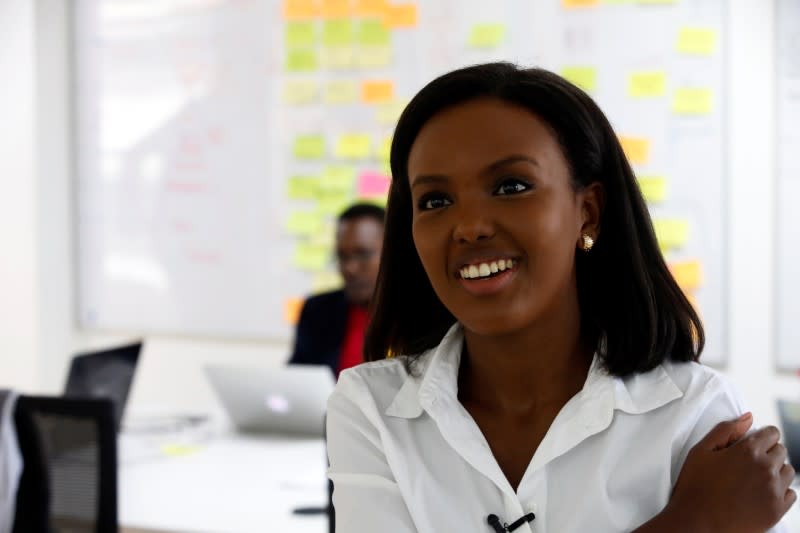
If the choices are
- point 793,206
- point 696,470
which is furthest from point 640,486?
point 793,206

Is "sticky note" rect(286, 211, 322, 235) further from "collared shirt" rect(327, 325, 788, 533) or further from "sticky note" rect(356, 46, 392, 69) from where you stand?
"collared shirt" rect(327, 325, 788, 533)

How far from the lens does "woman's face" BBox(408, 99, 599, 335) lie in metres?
1.22

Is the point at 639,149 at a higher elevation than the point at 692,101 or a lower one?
lower

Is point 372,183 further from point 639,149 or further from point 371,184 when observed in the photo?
point 639,149

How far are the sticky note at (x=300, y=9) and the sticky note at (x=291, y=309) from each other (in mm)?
1246

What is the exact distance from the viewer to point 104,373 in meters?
Answer: 2.92

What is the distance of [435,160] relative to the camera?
1.26m

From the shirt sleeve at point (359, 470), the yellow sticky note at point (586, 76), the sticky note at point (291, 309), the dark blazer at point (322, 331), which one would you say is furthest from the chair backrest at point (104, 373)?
the yellow sticky note at point (586, 76)

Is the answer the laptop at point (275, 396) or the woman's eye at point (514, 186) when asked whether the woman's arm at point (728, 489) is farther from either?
the laptop at point (275, 396)

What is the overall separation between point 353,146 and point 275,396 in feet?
4.84

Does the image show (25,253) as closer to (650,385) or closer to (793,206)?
(793,206)

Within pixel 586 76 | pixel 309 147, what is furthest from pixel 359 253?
pixel 586 76

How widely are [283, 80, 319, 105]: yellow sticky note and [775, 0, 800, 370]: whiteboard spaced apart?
6.23ft

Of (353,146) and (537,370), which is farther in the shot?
(353,146)
